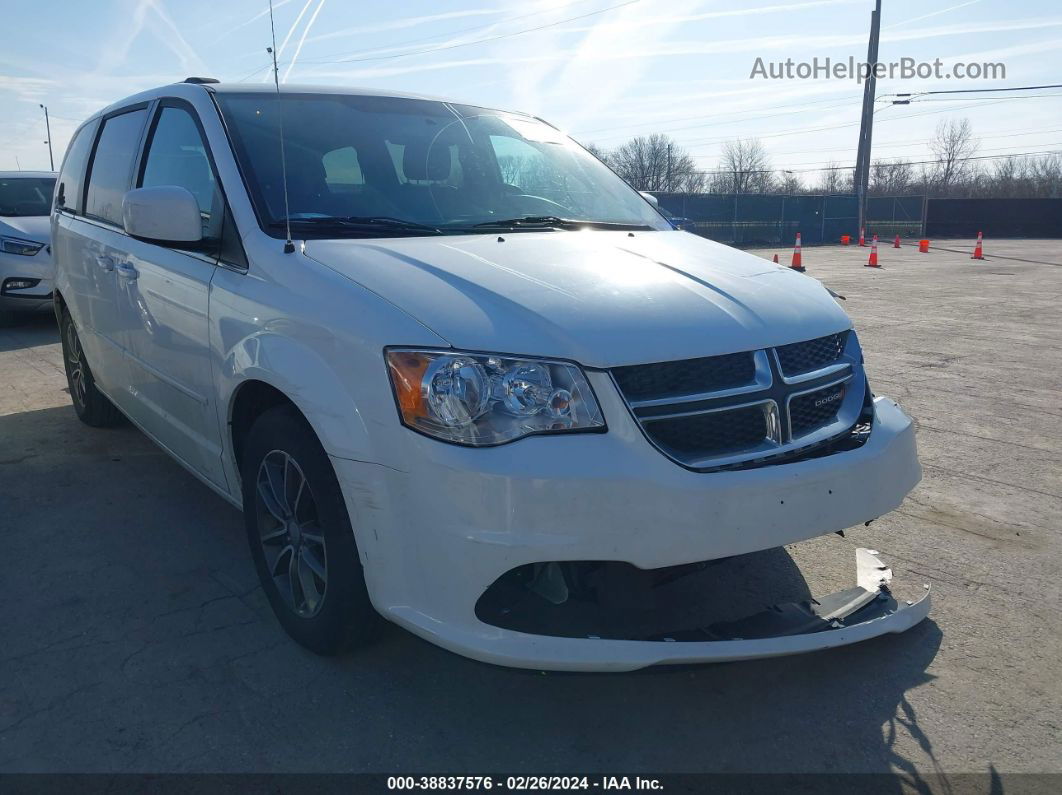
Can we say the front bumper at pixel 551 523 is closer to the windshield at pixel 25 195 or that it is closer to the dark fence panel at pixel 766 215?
the windshield at pixel 25 195

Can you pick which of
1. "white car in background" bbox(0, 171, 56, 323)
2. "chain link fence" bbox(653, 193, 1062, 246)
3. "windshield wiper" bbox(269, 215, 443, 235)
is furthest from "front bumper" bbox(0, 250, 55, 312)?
"chain link fence" bbox(653, 193, 1062, 246)

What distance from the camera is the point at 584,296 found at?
99.5 inches

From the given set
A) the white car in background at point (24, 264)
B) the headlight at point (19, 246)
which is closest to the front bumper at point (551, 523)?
the white car in background at point (24, 264)

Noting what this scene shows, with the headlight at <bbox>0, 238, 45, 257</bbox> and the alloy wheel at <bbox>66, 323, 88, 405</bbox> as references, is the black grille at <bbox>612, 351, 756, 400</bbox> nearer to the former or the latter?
the alloy wheel at <bbox>66, 323, 88, 405</bbox>

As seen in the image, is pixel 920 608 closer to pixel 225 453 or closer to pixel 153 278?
pixel 225 453

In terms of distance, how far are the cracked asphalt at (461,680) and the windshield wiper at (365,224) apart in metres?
1.38

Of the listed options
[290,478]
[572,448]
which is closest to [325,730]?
[290,478]

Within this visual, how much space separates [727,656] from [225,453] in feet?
6.32

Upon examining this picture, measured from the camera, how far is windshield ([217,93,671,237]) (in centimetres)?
315

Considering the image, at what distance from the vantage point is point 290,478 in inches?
109

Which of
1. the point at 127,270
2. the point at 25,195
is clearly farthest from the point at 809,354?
the point at 25,195

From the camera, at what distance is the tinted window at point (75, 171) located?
5.00 m

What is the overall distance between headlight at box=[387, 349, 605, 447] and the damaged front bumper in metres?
0.52

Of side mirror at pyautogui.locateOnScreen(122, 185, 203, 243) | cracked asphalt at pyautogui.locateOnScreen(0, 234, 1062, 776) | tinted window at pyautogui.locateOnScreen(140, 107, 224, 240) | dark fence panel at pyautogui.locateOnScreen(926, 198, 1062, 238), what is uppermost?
tinted window at pyautogui.locateOnScreen(140, 107, 224, 240)
